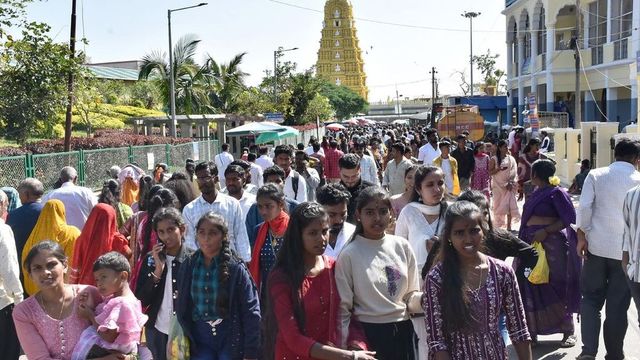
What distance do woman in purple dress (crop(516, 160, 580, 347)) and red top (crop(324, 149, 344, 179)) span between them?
311 inches

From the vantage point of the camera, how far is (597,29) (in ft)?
119

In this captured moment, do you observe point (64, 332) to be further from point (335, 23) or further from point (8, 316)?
point (335, 23)

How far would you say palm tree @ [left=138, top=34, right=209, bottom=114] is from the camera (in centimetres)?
3331

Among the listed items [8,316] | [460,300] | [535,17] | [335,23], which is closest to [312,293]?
[460,300]

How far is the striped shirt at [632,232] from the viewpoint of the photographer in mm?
5266

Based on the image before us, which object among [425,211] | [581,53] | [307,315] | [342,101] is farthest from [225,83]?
[342,101]

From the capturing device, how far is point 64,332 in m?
4.03

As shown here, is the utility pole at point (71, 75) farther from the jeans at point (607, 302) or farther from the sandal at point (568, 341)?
the jeans at point (607, 302)

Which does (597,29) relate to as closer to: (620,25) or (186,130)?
(620,25)

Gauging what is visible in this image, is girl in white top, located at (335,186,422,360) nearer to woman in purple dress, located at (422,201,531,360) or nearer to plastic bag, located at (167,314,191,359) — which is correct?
woman in purple dress, located at (422,201,531,360)

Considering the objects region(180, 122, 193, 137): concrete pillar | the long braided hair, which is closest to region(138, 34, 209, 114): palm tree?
region(180, 122, 193, 137): concrete pillar

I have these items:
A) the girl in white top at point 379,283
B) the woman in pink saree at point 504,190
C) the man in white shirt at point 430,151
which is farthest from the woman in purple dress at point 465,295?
the man in white shirt at point 430,151

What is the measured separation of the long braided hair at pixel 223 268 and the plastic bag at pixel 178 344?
0.24 m

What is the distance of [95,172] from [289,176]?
10.3 metres
